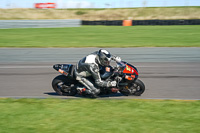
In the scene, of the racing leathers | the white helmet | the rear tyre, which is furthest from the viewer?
the rear tyre

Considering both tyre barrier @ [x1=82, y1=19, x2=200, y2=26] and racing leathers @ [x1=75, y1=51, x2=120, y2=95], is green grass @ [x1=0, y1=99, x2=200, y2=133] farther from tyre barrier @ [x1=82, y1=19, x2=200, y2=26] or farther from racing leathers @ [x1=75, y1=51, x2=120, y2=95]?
tyre barrier @ [x1=82, y1=19, x2=200, y2=26]

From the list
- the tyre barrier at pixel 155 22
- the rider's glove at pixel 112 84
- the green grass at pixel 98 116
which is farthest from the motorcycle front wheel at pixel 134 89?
the tyre barrier at pixel 155 22

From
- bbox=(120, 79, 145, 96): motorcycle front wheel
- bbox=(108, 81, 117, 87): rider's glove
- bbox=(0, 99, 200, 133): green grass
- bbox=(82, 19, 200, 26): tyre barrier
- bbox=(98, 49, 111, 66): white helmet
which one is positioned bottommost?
bbox=(0, 99, 200, 133): green grass

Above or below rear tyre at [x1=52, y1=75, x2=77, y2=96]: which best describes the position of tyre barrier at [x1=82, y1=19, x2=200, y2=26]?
above

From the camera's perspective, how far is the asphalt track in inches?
357

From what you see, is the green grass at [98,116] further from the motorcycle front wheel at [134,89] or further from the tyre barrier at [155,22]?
the tyre barrier at [155,22]

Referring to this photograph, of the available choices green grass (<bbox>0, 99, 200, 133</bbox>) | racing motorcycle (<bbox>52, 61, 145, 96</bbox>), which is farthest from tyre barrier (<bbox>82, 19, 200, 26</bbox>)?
green grass (<bbox>0, 99, 200, 133</bbox>)

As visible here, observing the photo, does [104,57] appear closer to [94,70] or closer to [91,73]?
[94,70]

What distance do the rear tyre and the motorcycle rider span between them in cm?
33

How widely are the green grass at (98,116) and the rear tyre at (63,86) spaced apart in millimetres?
661

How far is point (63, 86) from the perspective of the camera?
340 inches

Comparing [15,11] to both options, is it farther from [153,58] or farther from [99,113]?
[99,113]

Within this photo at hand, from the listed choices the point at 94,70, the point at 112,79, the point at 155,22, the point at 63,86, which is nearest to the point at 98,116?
the point at 94,70

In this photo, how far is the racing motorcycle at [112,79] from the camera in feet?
26.2
